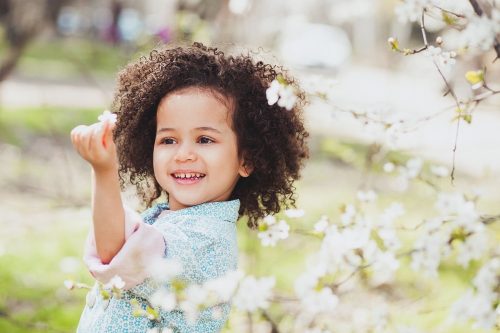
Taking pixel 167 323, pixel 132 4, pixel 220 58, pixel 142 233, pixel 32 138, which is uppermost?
pixel 132 4

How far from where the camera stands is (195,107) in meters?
2.04

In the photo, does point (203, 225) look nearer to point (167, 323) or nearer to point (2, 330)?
point (167, 323)

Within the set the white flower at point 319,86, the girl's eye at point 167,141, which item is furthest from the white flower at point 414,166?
the girl's eye at point 167,141

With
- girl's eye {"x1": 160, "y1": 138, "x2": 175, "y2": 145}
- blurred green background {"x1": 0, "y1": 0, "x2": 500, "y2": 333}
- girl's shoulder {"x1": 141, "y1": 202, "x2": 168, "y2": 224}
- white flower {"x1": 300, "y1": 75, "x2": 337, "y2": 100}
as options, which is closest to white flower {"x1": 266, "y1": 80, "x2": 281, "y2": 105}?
white flower {"x1": 300, "y1": 75, "x2": 337, "y2": 100}

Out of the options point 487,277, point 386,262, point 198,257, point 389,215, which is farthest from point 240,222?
point 487,277

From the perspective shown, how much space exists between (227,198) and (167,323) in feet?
1.39

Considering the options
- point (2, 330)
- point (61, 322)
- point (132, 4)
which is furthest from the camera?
point (132, 4)

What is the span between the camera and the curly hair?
215cm

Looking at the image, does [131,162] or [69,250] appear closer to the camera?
[131,162]

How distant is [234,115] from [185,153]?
203 mm

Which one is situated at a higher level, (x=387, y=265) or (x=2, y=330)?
(x=2, y=330)

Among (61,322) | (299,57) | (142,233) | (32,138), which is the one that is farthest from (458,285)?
(299,57)

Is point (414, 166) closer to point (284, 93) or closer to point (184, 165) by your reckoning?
point (284, 93)

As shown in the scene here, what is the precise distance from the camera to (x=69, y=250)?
200 inches
